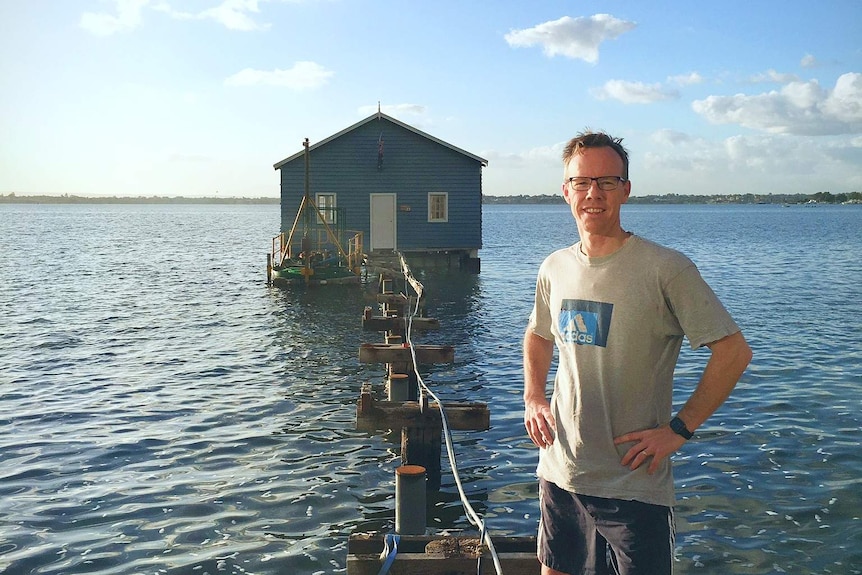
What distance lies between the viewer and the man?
3.19 meters

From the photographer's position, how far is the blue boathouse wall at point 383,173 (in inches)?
1297

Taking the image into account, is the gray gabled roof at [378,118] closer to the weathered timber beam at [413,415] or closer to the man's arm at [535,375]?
the weathered timber beam at [413,415]

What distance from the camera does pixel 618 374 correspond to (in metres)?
3.31

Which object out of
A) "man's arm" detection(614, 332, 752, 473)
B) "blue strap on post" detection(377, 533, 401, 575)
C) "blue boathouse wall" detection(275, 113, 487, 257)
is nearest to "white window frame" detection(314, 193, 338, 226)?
"blue boathouse wall" detection(275, 113, 487, 257)

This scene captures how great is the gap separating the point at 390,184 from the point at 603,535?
3050 centimetres

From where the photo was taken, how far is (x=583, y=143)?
3471 mm

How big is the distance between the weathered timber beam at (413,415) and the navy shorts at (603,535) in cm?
399

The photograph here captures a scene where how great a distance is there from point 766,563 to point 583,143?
5377 millimetres

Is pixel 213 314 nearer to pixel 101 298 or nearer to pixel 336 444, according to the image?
pixel 101 298

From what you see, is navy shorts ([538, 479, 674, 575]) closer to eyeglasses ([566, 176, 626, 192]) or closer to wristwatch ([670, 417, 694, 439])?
wristwatch ([670, 417, 694, 439])

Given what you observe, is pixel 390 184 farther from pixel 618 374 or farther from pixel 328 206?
pixel 618 374

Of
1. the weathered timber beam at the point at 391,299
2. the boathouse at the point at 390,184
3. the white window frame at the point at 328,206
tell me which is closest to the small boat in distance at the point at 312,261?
the white window frame at the point at 328,206

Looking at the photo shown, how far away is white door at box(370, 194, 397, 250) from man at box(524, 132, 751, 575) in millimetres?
30068

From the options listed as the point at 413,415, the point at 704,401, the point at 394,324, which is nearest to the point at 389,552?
the point at 704,401
